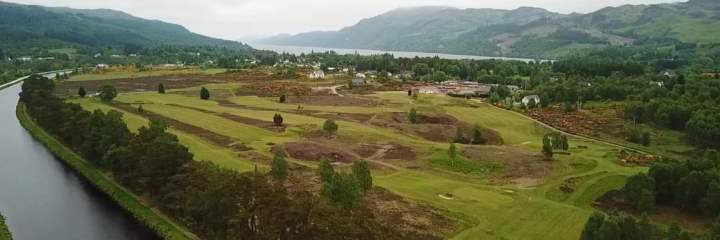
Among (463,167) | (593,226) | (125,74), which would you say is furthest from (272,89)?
(593,226)

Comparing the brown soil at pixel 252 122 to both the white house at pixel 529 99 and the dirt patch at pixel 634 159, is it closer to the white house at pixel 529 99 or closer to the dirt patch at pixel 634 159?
the dirt patch at pixel 634 159

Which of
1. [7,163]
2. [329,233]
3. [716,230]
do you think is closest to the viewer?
[329,233]

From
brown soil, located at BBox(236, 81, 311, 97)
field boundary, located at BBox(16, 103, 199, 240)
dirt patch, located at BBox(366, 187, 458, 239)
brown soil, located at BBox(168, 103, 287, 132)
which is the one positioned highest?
brown soil, located at BBox(236, 81, 311, 97)

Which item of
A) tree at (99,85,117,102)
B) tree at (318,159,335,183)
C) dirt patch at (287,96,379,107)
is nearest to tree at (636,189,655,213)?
tree at (318,159,335,183)

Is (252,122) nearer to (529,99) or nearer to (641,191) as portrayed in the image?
(641,191)

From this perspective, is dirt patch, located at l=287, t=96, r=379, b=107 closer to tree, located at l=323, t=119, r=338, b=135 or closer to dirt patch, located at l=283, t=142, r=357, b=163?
tree, located at l=323, t=119, r=338, b=135

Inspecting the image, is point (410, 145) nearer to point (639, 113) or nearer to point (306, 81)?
point (639, 113)

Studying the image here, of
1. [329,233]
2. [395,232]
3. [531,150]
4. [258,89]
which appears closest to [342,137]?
[531,150]

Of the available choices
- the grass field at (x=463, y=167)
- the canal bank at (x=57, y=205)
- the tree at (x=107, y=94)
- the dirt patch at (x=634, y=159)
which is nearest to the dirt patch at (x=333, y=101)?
the grass field at (x=463, y=167)
